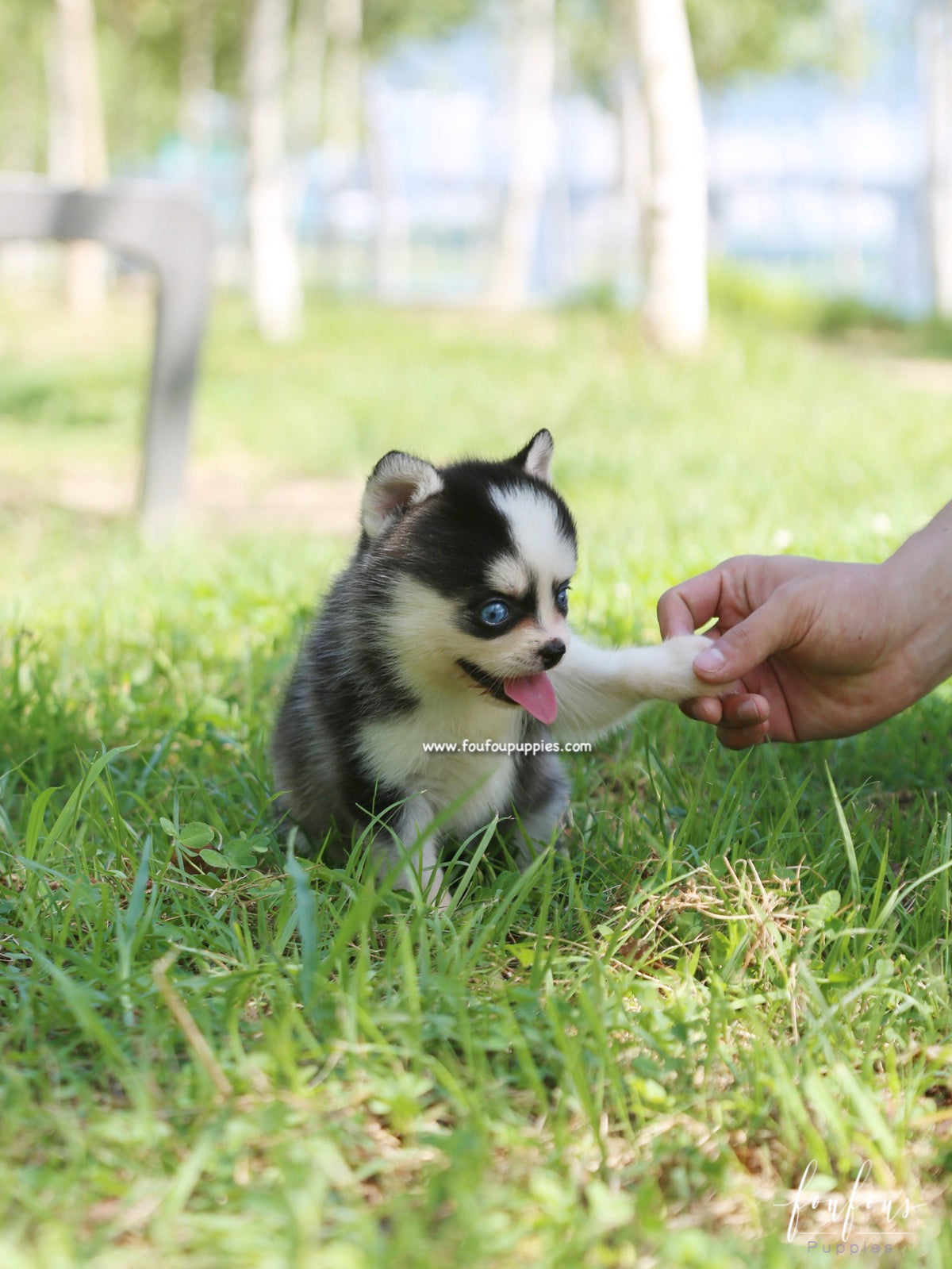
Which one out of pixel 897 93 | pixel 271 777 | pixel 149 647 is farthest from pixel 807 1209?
pixel 897 93

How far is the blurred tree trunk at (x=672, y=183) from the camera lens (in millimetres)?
11086

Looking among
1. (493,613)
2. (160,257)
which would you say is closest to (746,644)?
(493,613)

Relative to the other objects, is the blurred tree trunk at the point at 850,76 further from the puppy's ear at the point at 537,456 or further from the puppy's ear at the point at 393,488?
the puppy's ear at the point at 393,488

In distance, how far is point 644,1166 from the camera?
1798 mm

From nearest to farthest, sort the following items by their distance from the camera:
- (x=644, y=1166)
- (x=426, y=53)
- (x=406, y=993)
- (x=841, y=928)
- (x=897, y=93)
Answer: (x=644, y=1166) < (x=406, y=993) < (x=841, y=928) < (x=426, y=53) < (x=897, y=93)

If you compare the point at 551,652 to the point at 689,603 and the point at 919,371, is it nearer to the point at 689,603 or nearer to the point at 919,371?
the point at 689,603

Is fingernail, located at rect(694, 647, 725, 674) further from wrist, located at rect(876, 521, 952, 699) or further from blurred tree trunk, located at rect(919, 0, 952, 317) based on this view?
blurred tree trunk, located at rect(919, 0, 952, 317)

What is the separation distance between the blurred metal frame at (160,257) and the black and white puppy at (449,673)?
4317 millimetres

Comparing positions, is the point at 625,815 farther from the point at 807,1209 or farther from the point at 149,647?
the point at 149,647

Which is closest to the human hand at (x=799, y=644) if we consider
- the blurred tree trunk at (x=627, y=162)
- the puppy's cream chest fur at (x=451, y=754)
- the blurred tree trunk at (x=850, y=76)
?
the puppy's cream chest fur at (x=451, y=754)

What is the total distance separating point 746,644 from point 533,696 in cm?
53

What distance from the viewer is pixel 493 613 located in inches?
101

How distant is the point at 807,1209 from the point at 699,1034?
1.19ft

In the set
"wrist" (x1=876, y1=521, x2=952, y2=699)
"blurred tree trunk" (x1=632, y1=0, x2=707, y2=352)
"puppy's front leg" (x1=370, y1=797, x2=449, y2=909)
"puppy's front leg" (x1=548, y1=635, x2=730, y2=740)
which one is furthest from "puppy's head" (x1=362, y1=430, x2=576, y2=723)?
"blurred tree trunk" (x1=632, y1=0, x2=707, y2=352)
